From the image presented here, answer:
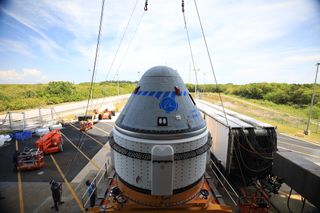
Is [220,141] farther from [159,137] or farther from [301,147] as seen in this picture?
[301,147]

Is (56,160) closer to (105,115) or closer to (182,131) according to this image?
(182,131)

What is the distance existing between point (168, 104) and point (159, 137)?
3.48 feet

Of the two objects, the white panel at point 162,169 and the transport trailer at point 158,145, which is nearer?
the white panel at point 162,169

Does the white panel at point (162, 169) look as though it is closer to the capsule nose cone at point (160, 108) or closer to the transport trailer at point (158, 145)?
the transport trailer at point (158, 145)

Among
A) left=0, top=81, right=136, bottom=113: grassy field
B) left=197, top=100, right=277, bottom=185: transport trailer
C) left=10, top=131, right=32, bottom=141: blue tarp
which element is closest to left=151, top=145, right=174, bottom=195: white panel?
left=197, top=100, right=277, bottom=185: transport trailer

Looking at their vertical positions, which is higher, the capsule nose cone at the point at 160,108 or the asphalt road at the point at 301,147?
the capsule nose cone at the point at 160,108

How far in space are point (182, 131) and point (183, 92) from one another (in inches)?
57.7

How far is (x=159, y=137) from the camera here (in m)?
4.87

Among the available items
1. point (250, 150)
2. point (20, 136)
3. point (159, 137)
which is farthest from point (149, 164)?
point (20, 136)

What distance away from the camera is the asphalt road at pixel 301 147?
1641cm

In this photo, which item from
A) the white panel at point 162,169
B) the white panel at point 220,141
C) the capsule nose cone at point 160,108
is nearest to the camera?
the white panel at point 162,169

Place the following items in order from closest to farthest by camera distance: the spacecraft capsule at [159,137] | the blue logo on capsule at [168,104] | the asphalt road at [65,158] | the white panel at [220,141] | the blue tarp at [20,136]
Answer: the spacecraft capsule at [159,137] → the blue logo on capsule at [168,104] → the white panel at [220,141] → the asphalt road at [65,158] → the blue tarp at [20,136]

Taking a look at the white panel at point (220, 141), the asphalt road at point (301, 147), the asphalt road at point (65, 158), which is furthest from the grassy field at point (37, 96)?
the asphalt road at point (301, 147)

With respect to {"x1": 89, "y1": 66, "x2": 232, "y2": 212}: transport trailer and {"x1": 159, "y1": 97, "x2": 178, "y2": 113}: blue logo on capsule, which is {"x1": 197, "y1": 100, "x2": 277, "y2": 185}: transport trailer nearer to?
{"x1": 89, "y1": 66, "x2": 232, "y2": 212}: transport trailer
